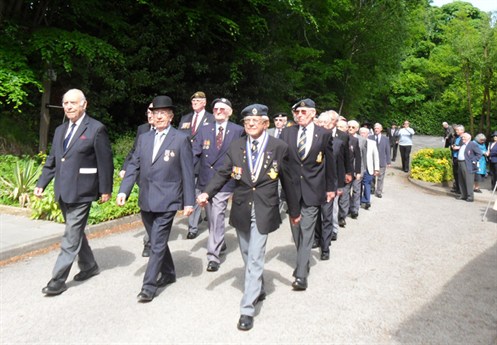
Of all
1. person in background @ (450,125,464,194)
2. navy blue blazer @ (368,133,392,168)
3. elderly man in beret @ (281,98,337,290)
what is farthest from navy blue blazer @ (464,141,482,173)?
elderly man in beret @ (281,98,337,290)

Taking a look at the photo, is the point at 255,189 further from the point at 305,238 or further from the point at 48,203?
the point at 48,203

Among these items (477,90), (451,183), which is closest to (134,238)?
(451,183)

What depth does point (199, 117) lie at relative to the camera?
706 centimetres

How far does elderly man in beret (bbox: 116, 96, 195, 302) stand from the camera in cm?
455

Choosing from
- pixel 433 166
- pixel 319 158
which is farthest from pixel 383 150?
pixel 319 158

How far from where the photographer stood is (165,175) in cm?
464

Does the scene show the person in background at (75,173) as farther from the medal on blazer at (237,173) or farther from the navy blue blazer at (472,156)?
the navy blue blazer at (472,156)

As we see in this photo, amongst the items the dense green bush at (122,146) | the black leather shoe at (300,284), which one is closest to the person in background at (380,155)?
the dense green bush at (122,146)

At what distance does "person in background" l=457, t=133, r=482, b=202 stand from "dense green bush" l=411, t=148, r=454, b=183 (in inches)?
91.3

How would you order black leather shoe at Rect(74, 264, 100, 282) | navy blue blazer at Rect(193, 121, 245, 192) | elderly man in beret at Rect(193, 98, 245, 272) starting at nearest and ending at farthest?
black leather shoe at Rect(74, 264, 100, 282) → elderly man in beret at Rect(193, 98, 245, 272) → navy blue blazer at Rect(193, 121, 245, 192)

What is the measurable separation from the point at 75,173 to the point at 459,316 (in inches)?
167

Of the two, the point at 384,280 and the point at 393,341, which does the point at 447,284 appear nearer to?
the point at 384,280

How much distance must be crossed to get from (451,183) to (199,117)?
35.3 ft

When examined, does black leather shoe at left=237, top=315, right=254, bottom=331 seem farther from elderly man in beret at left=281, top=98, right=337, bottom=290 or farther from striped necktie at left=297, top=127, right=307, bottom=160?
striped necktie at left=297, top=127, right=307, bottom=160
